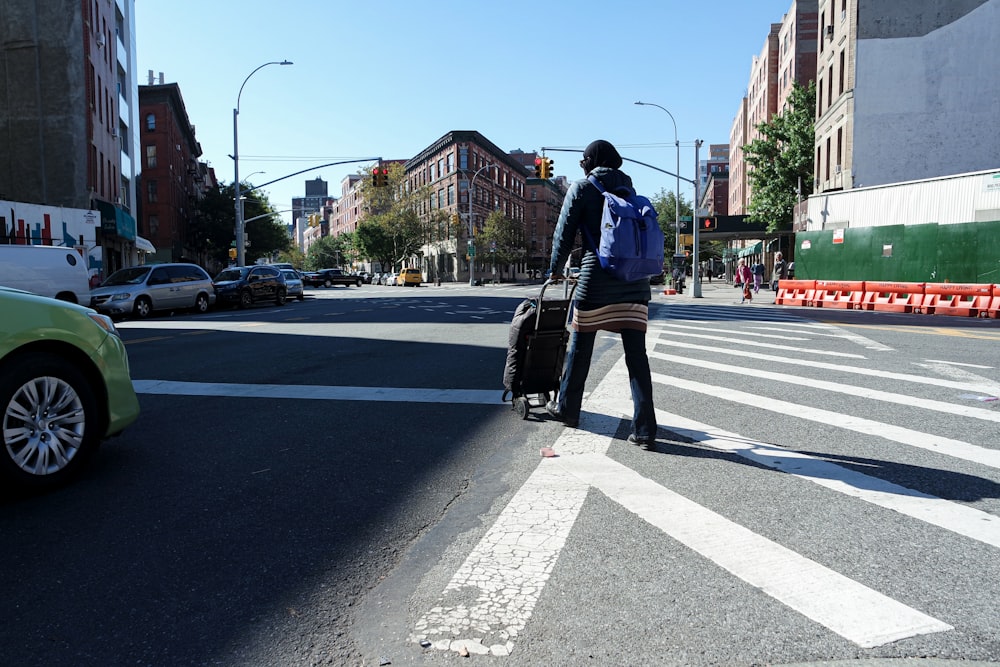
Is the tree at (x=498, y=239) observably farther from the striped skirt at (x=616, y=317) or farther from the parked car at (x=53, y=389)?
the parked car at (x=53, y=389)

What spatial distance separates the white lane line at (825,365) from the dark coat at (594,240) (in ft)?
14.3

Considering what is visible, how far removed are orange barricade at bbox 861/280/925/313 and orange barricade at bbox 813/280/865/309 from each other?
327 millimetres

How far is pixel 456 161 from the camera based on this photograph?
2992 inches

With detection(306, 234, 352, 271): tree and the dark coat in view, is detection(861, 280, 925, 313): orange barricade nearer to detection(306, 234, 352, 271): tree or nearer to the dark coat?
the dark coat

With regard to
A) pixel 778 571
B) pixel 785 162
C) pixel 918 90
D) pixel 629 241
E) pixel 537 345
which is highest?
pixel 918 90

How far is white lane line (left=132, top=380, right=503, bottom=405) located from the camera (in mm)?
6664

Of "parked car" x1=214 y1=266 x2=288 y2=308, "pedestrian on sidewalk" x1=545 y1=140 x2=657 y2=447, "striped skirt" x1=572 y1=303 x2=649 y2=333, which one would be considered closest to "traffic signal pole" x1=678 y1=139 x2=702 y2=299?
"parked car" x1=214 y1=266 x2=288 y2=308

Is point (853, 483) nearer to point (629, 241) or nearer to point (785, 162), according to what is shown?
point (629, 241)

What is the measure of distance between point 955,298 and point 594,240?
17949 mm

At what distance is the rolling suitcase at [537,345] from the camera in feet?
17.9

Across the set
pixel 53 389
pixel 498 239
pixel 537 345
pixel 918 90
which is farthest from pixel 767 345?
pixel 498 239

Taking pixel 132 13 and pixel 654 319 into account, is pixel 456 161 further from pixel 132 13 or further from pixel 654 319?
pixel 654 319

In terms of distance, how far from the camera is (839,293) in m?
22.9

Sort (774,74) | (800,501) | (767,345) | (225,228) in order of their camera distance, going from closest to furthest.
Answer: (800,501) → (767,345) → (774,74) → (225,228)
